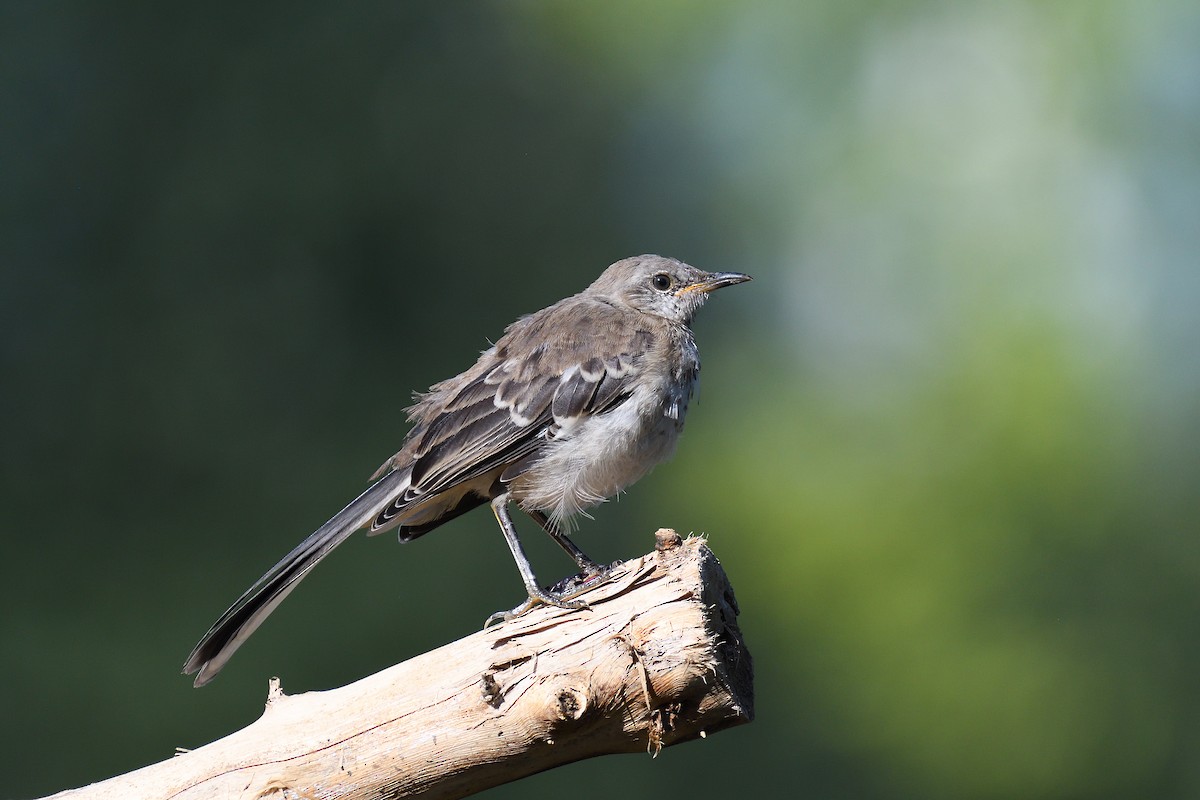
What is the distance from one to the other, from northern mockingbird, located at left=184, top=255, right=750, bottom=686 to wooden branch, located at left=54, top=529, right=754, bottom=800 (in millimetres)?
665

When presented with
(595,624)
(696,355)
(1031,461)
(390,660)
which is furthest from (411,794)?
(1031,461)

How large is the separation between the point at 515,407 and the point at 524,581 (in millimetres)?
801

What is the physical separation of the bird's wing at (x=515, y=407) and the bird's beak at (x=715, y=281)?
0.59 metres

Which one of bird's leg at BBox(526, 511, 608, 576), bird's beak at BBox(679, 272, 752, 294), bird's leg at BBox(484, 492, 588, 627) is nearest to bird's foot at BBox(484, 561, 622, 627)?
bird's leg at BBox(484, 492, 588, 627)

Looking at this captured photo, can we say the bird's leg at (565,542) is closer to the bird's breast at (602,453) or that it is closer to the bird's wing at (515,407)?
the bird's breast at (602,453)

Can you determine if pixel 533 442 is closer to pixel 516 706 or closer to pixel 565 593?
pixel 565 593

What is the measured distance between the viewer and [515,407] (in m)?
4.45

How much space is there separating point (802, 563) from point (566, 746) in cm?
733

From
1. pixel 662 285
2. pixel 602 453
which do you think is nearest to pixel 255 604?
pixel 602 453

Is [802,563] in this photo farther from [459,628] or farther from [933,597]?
[459,628]

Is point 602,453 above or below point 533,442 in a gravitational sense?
below

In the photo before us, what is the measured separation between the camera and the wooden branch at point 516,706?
3.11 m

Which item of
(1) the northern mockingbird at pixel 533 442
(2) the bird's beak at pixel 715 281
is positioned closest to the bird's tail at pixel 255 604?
(1) the northern mockingbird at pixel 533 442

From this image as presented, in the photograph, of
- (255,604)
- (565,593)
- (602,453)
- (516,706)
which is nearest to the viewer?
(516,706)
